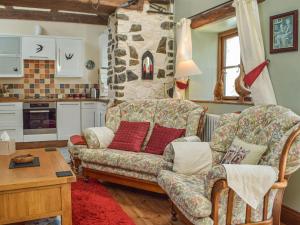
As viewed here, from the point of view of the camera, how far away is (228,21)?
13.1 ft

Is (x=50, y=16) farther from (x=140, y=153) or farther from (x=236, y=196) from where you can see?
(x=236, y=196)

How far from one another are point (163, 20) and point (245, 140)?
120 inches

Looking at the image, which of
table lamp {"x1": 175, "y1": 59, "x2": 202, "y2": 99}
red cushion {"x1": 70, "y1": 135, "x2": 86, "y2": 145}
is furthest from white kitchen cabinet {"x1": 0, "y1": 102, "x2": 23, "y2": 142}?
table lamp {"x1": 175, "y1": 59, "x2": 202, "y2": 99}

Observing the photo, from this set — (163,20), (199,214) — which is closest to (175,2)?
(163,20)

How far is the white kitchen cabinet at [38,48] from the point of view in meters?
6.20

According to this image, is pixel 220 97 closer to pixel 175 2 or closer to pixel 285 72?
pixel 285 72

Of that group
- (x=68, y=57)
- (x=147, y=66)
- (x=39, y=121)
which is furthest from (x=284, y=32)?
(x=39, y=121)

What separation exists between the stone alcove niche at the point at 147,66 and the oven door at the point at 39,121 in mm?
2297

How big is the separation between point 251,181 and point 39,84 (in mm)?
5569

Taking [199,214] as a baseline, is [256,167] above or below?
above

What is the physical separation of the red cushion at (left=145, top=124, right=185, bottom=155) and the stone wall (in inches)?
53.4

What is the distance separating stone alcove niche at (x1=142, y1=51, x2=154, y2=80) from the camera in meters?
4.95

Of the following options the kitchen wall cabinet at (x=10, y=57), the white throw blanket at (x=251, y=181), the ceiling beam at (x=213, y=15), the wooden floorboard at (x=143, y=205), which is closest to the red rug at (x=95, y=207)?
the wooden floorboard at (x=143, y=205)

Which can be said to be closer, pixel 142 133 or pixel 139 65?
pixel 142 133
